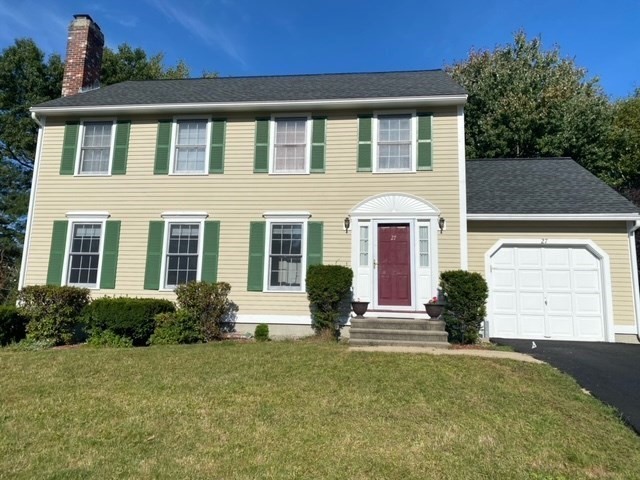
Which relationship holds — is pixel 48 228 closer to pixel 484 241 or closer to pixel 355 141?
pixel 355 141

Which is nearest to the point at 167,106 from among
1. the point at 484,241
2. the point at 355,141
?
the point at 355,141

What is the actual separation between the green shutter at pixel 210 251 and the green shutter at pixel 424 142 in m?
5.14

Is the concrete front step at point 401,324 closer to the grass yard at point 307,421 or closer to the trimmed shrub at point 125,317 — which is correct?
the grass yard at point 307,421

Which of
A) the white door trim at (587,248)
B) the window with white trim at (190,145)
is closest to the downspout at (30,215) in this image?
the window with white trim at (190,145)

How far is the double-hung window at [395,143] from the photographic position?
10.3 meters

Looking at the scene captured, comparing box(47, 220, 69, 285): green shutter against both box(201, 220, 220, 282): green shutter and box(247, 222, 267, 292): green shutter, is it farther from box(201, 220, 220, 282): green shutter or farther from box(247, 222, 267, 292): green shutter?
box(247, 222, 267, 292): green shutter

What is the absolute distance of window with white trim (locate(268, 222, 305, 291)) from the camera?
1017cm

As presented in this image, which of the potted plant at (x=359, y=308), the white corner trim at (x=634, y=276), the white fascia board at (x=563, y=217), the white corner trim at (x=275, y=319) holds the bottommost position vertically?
the white corner trim at (x=275, y=319)

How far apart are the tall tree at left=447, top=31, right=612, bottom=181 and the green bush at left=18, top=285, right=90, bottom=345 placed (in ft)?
56.2

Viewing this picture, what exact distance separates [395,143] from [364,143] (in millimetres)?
746

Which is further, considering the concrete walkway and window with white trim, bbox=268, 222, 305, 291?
window with white trim, bbox=268, 222, 305, 291

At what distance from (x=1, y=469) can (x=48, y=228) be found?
8.90 meters

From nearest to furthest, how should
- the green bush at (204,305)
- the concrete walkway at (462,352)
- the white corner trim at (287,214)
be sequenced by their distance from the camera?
the concrete walkway at (462,352)
the green bush at (204,305)
the white corner trim at (287,214)

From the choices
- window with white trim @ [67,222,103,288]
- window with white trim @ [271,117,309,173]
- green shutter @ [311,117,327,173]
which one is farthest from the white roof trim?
window with white trim @ [67,222,103,288]
